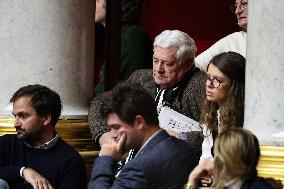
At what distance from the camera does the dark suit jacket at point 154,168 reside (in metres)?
5.89

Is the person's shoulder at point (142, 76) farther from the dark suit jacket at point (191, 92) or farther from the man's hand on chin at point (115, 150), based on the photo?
the man's hand on chin at point (115, 150)

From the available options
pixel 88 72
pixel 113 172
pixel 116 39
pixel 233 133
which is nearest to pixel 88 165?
pixel 88 72

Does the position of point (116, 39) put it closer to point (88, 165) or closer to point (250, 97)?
point (88, 165)

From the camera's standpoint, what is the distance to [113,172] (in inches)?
242

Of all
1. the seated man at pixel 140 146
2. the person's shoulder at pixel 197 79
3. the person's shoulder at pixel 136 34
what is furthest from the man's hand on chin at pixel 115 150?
the person's shoulder at pixel 136 34

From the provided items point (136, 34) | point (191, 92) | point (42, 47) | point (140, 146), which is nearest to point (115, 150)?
point (140, 146)

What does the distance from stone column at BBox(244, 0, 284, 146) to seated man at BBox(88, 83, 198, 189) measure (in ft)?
1.46

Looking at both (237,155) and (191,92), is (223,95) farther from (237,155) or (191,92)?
(237,155)

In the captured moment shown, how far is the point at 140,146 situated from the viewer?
6.09 metres

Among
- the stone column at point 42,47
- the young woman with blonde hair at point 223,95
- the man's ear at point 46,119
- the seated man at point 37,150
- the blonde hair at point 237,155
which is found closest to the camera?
the blonde hair at point 237,155

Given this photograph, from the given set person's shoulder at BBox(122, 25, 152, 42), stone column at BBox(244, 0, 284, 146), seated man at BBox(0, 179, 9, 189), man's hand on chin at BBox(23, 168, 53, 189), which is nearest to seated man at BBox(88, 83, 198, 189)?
stone column at BBox(244, 0, 284, 146)

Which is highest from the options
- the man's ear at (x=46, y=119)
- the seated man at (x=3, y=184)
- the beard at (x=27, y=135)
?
the man's ear at (x=46, y=119)

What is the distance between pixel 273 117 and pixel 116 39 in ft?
10.0

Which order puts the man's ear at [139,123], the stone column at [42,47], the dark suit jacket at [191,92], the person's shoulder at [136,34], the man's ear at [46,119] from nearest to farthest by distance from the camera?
1. the man's ear at [139,123]
2. the man's ear at [46,119]
3. the dark suit jacket at [191,92]
4. the stone column at [42,47]
5. the person's shoulder at [136,34]
